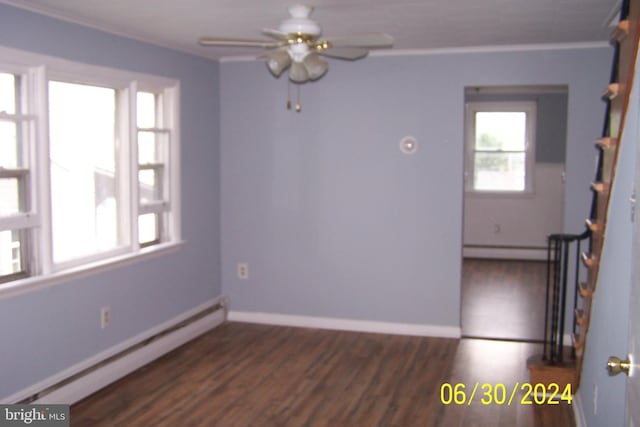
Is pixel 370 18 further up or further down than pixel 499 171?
further up

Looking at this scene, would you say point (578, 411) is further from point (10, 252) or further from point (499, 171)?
point (499, 171)

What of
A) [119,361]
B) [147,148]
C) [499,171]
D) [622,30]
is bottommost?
[119,361]

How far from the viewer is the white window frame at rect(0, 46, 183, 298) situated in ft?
12.2

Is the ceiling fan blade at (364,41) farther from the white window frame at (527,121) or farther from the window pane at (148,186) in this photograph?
the white window frame at (527,121)

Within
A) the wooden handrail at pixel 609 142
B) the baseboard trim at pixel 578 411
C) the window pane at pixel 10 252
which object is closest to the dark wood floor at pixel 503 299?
the baseboard trim at pixel 578 411

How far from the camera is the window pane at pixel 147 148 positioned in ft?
16.4

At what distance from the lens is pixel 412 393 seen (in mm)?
4285

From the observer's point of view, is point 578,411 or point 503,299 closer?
point 578,411

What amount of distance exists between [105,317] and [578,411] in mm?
3008

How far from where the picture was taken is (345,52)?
3.64m

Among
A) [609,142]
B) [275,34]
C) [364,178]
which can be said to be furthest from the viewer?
[364,178]

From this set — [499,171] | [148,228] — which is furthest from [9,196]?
[499,171]

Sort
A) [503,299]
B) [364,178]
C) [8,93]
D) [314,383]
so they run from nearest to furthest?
1. [8,93]
2. [314,383]
3. [364,178]
4. [503,299]

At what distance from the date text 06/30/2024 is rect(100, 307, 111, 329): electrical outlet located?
2239mm
